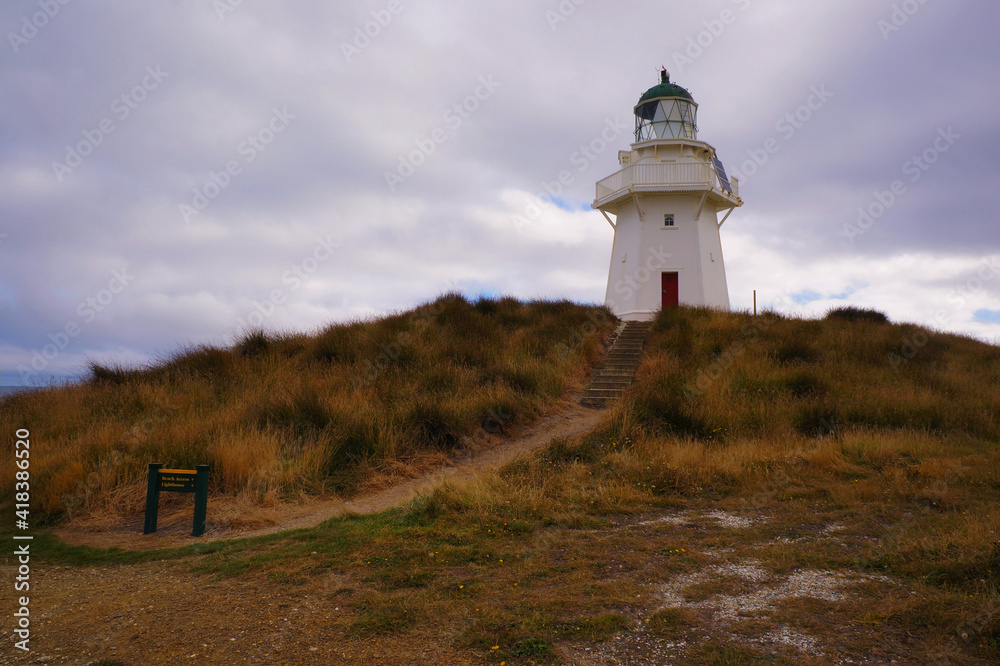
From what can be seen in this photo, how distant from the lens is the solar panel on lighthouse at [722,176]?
76.6 ft

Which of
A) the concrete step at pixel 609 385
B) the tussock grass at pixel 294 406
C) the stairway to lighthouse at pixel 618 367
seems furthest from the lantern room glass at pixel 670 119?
the concrete step at pixel 609 385

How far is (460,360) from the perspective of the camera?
13.9 metres

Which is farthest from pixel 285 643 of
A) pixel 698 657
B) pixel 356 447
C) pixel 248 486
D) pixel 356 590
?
pixel 356 447

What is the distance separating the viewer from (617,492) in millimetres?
6883

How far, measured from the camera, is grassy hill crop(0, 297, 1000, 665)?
12.0 feet

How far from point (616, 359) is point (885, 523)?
10.7 m

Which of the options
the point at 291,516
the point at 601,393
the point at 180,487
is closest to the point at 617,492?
the point at 291,516

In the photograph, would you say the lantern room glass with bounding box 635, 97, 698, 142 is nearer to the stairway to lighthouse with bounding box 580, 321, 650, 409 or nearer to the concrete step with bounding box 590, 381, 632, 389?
the stairway to lighthouse with bounding box 580, 321, 650, 409

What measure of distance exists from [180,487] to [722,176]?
22.9 metres

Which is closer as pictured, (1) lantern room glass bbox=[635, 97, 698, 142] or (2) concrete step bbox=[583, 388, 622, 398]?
(2) concrete step bbox=[583, 388, 622, 398]

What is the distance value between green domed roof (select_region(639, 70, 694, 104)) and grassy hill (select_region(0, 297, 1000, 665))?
505 inches

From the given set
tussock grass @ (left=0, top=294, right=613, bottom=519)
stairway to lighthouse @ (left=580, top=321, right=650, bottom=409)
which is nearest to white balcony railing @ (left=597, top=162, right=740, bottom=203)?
stairway to lighthouse @ (left=580, top=321, right=650, bottom=409)

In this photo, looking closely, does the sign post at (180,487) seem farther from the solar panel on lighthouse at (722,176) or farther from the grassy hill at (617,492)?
the solar panel on lighthouse at (722,176)

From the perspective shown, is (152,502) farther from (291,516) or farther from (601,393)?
(601,393)
